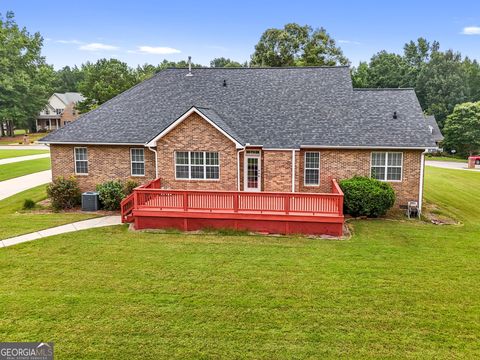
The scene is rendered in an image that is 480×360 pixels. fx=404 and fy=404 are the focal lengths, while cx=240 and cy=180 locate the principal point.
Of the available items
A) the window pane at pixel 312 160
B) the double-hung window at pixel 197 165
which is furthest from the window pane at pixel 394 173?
the double-hung window at pixel 197 165

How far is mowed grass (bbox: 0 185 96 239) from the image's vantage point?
608 inches

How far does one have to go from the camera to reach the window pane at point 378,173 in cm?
1828

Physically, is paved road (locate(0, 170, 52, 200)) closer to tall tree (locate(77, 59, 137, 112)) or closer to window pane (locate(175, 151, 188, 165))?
window pane (locate(175, 151, 188, 165))

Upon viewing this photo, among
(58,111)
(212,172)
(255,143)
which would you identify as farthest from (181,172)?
(58,111)

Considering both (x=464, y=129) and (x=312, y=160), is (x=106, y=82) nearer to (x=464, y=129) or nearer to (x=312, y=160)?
(x=312, y=160)

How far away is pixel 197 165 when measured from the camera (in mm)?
18453

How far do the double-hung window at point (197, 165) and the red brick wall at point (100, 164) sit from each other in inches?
72.1

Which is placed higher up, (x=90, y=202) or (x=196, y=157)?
(x=196, y=157)

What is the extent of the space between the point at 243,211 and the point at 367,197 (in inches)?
213

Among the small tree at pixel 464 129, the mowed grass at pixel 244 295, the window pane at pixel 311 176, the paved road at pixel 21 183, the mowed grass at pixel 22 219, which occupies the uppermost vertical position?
the small tree at pixel 464 129

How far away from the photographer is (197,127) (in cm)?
1794

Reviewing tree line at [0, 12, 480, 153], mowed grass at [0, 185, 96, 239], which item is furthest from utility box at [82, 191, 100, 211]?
tree line at [0, 12, 480, 153]

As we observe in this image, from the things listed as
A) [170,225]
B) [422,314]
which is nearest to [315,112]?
[170,225]

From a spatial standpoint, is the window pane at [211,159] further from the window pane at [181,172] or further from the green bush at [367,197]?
the green bush at [367,197]
